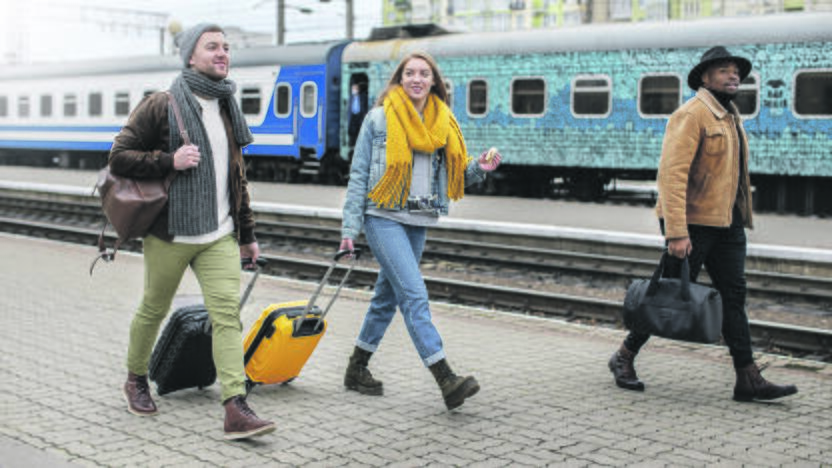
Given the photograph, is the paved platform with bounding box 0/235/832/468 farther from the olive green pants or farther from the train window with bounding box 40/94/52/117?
the train window with bounding box 40/94/52/117

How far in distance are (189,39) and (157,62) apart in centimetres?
2282

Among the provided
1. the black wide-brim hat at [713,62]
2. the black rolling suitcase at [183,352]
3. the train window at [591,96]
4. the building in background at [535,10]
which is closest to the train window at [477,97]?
the train window at [591,96]

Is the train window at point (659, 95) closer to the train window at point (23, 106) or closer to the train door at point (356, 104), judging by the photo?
the train door at point (356, 104)

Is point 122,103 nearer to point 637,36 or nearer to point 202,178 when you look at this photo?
point 637,36

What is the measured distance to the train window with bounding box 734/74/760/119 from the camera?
1652 cm

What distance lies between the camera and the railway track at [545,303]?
759 centimetres

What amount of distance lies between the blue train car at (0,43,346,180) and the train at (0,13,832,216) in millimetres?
48

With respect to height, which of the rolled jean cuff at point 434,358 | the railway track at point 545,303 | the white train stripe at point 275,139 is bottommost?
the railway track at point 545,303

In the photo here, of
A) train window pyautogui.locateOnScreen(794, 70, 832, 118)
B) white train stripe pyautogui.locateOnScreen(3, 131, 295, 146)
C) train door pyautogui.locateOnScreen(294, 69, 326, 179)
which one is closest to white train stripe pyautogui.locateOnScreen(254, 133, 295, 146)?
white train stripe pyautogui.locateOnScreen(3, 131, 295, 146)

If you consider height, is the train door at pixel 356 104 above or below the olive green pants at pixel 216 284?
above

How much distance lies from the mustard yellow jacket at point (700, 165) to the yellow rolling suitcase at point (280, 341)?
66.1 inches

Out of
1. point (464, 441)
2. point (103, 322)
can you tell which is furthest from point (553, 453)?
point (103, 322)

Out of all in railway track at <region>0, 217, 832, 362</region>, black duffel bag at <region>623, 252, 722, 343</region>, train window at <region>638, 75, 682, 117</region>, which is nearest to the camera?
black duffel bag at <region>623, 252, 722, 343</region>

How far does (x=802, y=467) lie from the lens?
435 centimetres
